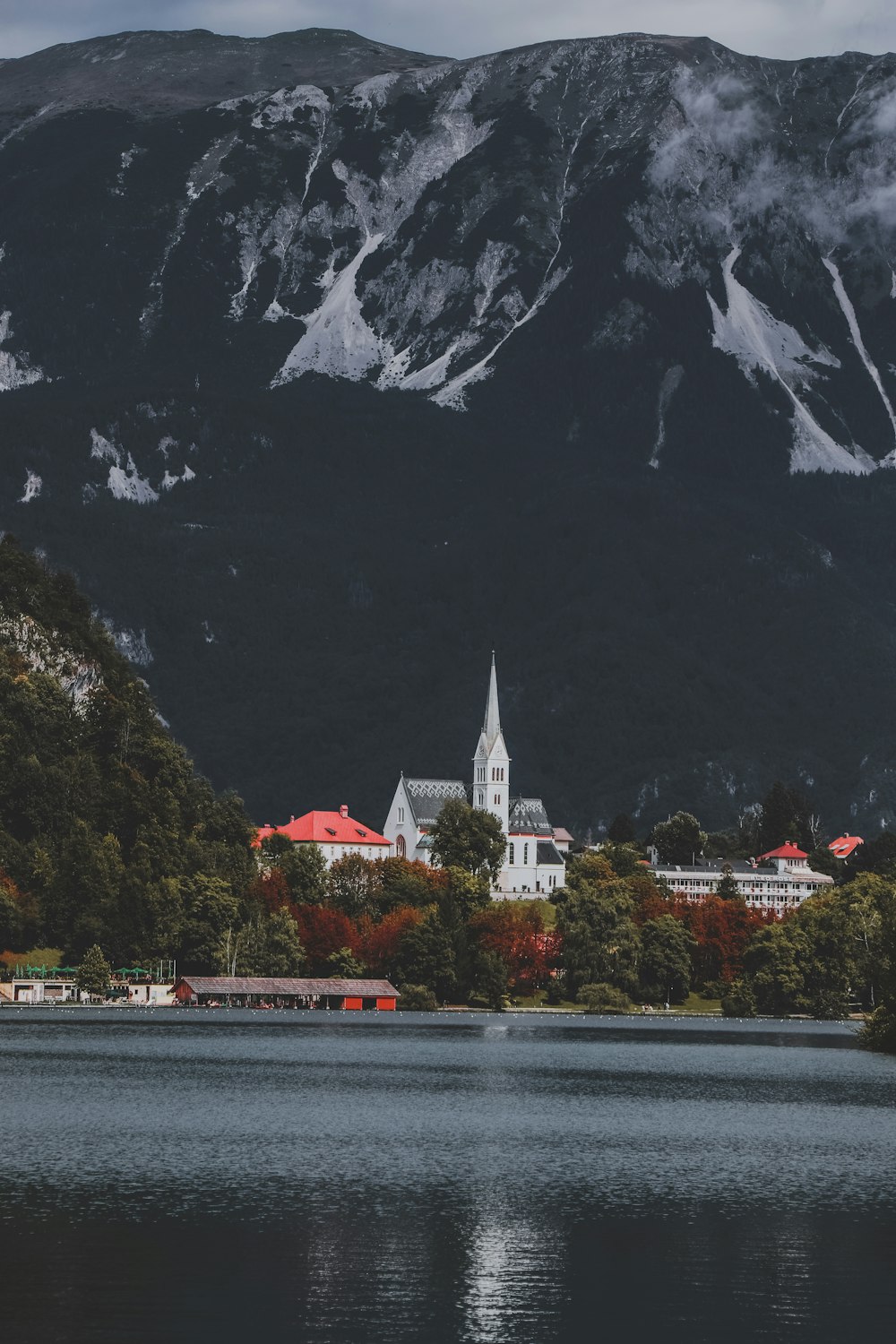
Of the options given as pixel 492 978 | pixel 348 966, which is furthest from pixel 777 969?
pixel 348 966

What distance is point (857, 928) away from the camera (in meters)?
191

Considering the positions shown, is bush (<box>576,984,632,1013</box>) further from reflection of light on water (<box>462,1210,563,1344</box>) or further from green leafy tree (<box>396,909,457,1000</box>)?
reflection of light on water (<box>462,1210,563,1344</box>)

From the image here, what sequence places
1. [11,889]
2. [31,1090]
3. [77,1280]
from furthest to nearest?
1. [11,889]
2. [31,1090]
3. [77,1280]

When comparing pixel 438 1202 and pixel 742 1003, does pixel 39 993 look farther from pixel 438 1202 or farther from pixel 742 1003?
pixel 438 1202

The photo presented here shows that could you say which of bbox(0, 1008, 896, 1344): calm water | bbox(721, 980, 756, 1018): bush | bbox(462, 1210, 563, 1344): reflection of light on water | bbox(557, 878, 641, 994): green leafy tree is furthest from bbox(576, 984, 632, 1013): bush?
bbox(462, 1210, 563, 1344): reflection of light on water

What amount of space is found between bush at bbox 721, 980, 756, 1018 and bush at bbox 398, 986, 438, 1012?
82.3 feet

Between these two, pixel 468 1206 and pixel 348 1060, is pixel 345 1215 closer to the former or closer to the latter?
pixel 468 1206

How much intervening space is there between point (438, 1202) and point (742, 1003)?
133725mm

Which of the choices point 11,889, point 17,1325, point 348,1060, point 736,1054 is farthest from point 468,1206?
point 11,889

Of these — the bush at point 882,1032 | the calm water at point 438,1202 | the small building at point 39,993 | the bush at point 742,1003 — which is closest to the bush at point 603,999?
the bush at point 742,1003

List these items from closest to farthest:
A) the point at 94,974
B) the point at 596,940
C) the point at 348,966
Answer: the point at 94,974 → the point at 596,940 → the point at 348,966

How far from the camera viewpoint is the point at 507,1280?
178 ft

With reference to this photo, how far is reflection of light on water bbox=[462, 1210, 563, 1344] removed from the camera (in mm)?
49031

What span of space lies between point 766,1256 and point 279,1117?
35.0 metres
